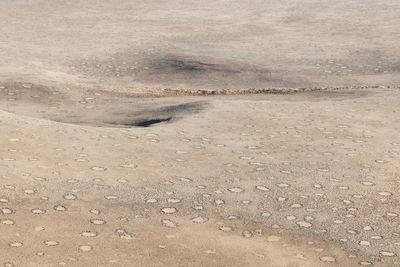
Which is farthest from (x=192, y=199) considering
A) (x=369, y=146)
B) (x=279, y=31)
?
(x=279, y=31)

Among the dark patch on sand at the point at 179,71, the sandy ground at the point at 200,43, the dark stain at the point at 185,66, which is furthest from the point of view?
the dark stain at the point at 185,66

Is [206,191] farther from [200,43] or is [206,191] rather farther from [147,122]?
[200,43]

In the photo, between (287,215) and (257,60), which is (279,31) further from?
(287,215)

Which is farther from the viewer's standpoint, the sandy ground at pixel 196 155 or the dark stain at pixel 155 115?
the dark stain at pixel 155 115

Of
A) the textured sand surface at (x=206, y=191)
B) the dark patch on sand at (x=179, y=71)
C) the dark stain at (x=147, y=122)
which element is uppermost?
the dark patch on sand at (x=179, y=71)

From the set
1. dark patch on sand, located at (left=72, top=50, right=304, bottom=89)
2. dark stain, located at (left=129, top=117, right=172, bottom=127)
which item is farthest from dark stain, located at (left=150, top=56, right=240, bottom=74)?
dark stain, located at (left=129, top=117, right=172, bottom=127)

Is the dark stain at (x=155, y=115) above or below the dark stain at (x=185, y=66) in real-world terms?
below

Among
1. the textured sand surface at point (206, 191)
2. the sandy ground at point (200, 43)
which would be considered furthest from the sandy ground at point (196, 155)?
the sandy ground at point (200, 43)

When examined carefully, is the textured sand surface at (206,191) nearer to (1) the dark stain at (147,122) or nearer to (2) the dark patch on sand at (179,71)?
(1) the dark stain at (147,122)

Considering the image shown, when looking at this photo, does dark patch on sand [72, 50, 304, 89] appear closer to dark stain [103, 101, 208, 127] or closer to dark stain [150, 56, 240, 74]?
dark stain [150, 56, 240, 74]
